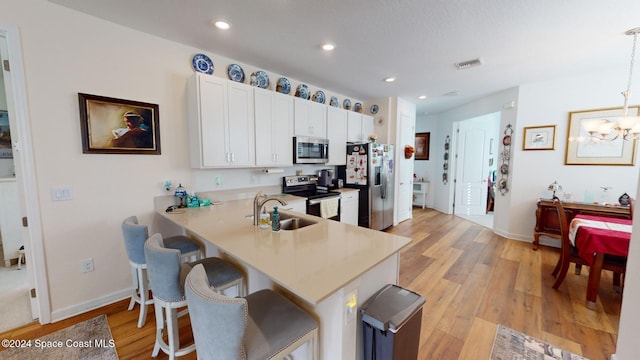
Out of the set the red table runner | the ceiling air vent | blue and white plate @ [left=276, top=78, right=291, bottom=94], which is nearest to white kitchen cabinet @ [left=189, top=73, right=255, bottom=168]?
blue and white plate @ [left=276, top=78, right=291, bottom=94]

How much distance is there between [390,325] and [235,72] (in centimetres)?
312

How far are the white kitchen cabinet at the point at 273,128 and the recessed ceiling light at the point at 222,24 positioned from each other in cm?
78

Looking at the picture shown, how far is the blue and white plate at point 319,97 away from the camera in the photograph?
409 cm

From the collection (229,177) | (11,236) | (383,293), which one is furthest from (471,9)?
(11,236)

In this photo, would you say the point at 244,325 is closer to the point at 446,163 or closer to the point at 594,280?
the point at 594,280

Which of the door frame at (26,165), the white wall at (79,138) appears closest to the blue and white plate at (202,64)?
the white wall at (79,138)

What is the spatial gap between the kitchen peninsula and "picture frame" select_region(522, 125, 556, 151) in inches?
159

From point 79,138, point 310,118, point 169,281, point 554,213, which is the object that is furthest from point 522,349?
point 79,138

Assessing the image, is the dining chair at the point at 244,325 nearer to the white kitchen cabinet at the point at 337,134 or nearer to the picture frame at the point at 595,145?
the white kitchen cabinet at the point at 337,134

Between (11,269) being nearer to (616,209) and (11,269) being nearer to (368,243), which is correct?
(368,243)

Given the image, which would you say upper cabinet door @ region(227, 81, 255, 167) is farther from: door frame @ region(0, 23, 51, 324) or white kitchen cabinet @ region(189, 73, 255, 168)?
door frame @ region(0, 23, 51, 324)

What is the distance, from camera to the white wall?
2002 mm

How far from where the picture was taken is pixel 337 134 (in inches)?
167

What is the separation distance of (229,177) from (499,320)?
327 centimetres
